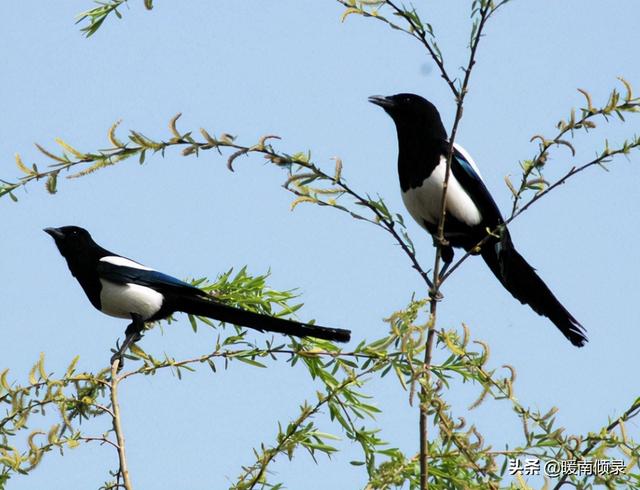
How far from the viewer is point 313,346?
2.70 meters

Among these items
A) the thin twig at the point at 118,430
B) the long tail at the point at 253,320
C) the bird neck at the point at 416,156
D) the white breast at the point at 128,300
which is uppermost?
the bird neck at the point at 416,156

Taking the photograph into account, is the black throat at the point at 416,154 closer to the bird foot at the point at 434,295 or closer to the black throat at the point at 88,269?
the black throat at the point at 88,269

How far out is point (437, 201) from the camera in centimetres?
350

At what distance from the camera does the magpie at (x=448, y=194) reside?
3510 millimetres

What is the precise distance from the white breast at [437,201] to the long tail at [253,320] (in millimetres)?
819

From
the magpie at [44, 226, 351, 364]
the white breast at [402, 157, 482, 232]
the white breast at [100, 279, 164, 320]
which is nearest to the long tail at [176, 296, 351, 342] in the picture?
the magpie at [44, 226, 351, 364]

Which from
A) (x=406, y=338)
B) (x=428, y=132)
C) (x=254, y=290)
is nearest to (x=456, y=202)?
(x=428, y=132)

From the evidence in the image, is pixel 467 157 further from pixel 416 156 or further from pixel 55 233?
pixel 55 233

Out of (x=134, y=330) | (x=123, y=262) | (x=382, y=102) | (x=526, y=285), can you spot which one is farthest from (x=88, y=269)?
(x=526, y=285)

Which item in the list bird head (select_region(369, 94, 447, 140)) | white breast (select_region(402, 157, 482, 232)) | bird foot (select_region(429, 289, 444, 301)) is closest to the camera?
bird foot (select_region(429, 289, 444, 301))

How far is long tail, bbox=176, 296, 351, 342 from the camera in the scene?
2.64 metres

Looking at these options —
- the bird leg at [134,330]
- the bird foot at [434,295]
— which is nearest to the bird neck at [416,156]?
the bird leg at [134,330]

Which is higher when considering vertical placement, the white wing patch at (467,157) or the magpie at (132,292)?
the white wing patch at (467,157)

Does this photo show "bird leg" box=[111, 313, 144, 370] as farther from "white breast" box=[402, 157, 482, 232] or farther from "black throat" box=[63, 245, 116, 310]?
"white breast" box=[402, 157, 482, 232]
